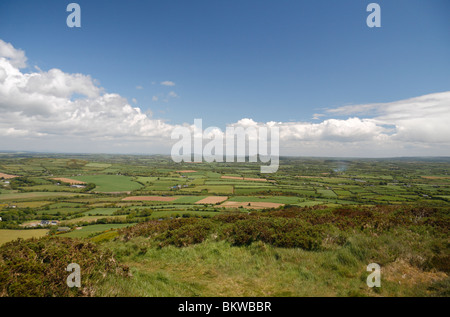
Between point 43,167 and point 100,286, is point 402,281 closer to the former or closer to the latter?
point 100,286

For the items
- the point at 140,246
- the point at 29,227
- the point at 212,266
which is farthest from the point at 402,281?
the point at 29,227

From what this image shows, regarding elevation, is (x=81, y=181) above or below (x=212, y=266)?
below

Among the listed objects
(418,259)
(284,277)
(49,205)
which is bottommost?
(49,205)

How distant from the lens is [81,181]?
97750 mm

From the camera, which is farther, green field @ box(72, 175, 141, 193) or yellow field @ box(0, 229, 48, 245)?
green field @ box(72, 175, 141, 193)

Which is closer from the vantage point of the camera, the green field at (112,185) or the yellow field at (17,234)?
the yellow field at (17,234)

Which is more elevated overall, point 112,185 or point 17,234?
point 17,234

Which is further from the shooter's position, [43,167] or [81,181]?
[43,167]

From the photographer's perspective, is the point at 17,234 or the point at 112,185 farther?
the point at 112,185
